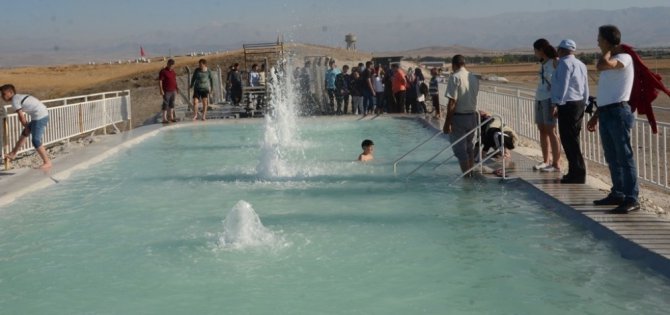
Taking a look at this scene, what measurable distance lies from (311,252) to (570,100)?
3.98 m

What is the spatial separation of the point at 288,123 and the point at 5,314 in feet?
47.2

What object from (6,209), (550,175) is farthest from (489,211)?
(6,209)

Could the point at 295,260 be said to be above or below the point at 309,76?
below

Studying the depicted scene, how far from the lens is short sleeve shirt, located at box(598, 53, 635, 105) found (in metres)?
7.39

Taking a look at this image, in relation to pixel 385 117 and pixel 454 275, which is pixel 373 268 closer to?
pixel 454 275

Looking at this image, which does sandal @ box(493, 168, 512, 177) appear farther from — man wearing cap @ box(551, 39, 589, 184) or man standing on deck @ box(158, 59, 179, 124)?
man standing on deck @ box(158, 59, 179, 124)

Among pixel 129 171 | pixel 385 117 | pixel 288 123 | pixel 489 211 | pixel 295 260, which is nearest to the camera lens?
pixel 295 260

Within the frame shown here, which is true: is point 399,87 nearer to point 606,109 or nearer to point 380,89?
point 380,89

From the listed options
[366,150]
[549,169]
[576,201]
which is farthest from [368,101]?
[576,201]

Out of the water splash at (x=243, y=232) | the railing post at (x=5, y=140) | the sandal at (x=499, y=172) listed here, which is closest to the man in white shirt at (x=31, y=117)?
the railing post at (x=5, y=140)

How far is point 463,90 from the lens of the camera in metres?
10.4

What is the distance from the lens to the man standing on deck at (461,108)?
34.1 ft

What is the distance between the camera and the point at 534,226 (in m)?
7.91

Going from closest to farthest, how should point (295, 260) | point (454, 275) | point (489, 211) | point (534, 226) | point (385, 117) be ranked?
point (454, 275), point (295, 260), point (534, 226), point (489, 211), point (385, 117)
